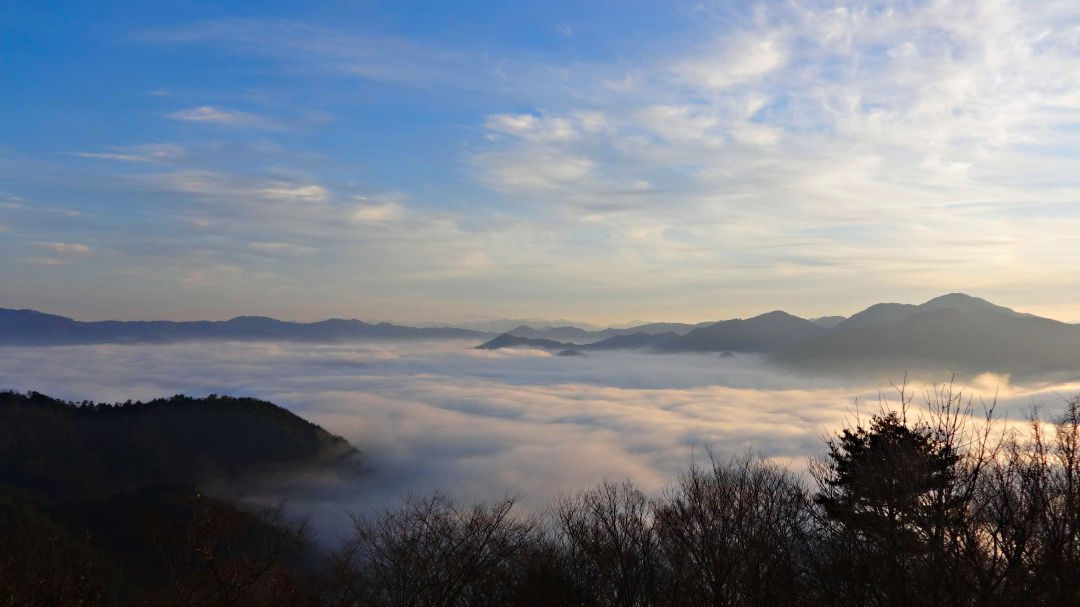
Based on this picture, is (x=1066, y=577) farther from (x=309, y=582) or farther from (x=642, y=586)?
(x=309, y=582)

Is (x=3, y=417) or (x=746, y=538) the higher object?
(x=746, y=538)

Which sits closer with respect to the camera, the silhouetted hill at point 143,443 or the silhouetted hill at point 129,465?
the silhouetted hill at point 129,465

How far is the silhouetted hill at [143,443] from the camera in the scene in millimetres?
108250

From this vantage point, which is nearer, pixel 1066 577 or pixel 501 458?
pixel 1066 577

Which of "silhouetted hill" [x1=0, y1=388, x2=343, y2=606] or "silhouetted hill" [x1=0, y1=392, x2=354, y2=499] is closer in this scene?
"silhouetted hill" [x1=0, y1=388, x2=343, y2=606]

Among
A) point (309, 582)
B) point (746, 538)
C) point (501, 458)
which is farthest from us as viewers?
point (501, 458)

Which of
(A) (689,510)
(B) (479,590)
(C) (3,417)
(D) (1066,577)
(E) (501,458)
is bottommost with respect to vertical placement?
(E) (501,458)

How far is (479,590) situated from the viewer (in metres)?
25.5

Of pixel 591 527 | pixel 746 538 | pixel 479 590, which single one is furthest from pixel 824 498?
pixel 479 590

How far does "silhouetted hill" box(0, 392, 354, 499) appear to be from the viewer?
4262 inches

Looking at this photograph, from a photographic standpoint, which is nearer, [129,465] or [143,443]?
[129,465]

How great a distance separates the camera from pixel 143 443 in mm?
118625

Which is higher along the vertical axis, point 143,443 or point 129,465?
point 143,443

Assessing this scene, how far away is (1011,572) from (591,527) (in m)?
18.7
